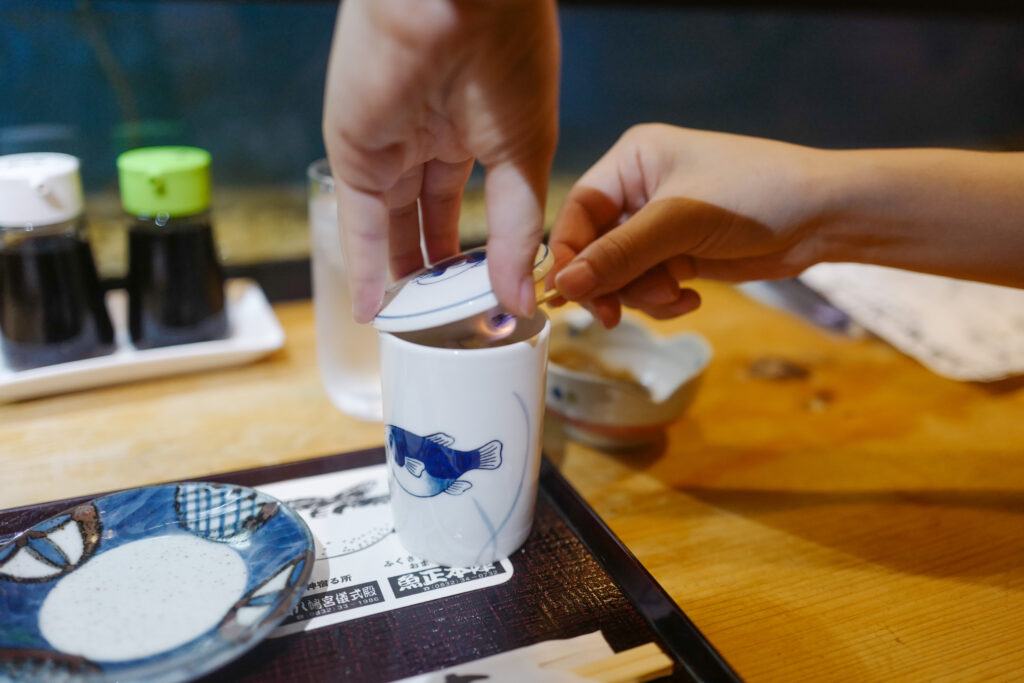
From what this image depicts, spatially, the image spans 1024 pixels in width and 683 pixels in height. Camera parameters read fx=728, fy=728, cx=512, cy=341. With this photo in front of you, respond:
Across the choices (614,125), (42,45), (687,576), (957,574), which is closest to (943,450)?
(957,574)

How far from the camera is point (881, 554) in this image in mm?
684

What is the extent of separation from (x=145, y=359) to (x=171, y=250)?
0.46 ft

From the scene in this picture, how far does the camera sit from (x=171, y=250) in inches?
35.9

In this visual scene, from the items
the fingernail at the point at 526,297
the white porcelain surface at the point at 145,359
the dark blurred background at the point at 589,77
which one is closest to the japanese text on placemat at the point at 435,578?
the fingernail at the point at 526,297

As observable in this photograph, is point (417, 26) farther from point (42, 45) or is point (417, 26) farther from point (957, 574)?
point (42, 45)

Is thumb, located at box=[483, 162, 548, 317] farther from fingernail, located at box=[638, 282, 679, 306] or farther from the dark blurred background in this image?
the dark blurred background

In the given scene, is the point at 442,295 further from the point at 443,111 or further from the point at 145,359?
the point at 145,359

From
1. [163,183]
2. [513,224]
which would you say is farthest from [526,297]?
[163,183]

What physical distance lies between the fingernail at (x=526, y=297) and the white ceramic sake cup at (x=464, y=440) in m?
0.04

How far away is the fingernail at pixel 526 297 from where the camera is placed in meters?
0.48

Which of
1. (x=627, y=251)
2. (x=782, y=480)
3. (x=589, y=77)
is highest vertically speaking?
(x=589, y=77)

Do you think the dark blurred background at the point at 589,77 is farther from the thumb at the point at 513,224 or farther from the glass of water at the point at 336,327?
the thumb at the point at 513,224

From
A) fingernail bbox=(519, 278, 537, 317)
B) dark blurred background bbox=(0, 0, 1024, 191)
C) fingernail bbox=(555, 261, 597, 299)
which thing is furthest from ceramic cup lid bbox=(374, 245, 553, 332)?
Answer: dark blurred background bbox=(0, 0, 1024, 191)

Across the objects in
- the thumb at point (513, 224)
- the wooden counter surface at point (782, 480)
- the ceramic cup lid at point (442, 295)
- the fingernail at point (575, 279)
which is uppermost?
the thumb at point (513, 224)
